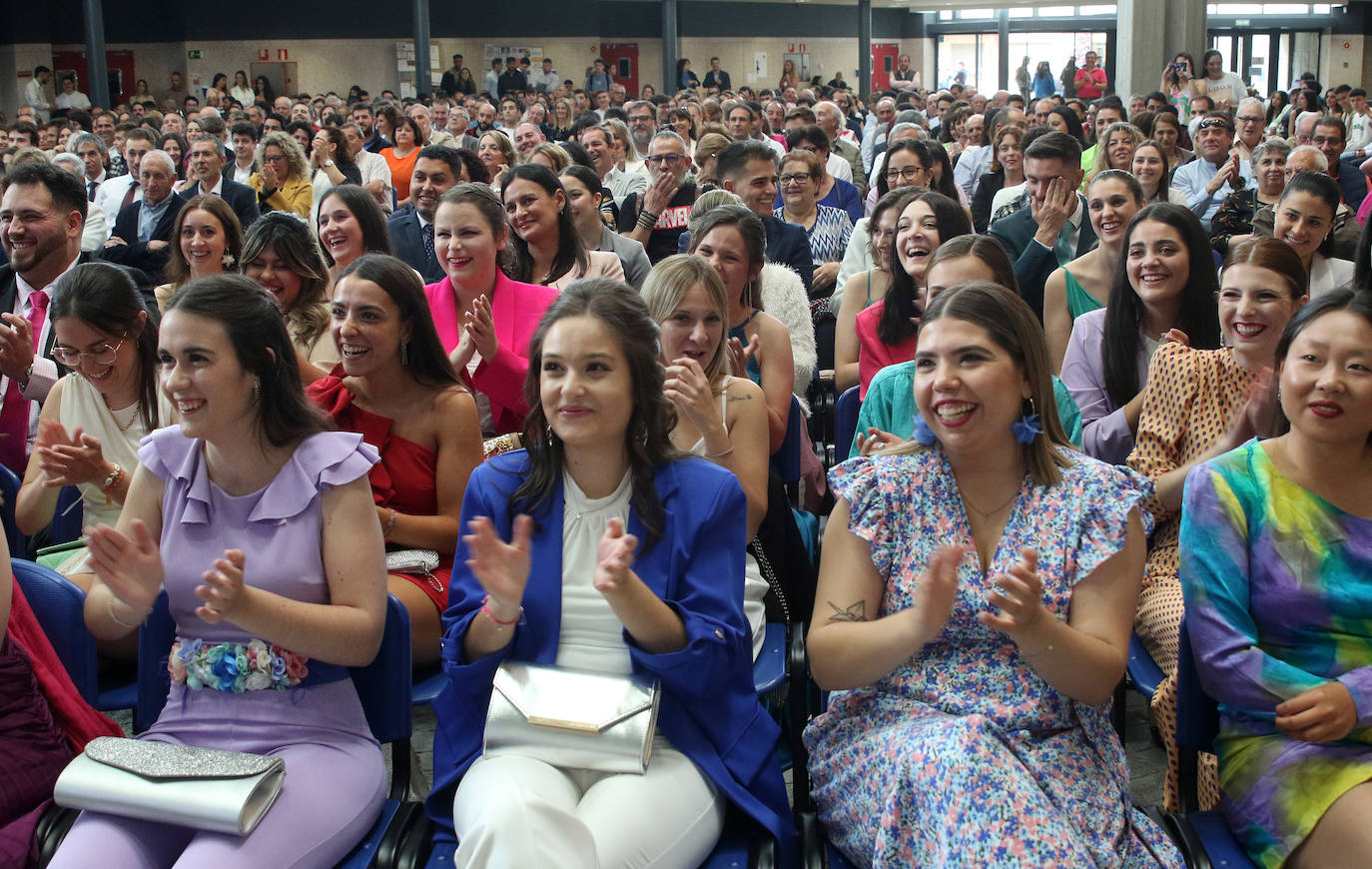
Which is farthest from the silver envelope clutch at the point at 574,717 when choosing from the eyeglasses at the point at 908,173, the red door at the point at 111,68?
the red door at the point at 111,68

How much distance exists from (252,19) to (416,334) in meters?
25.0

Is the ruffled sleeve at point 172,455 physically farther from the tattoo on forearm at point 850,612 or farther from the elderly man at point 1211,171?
the elderly man at point 1211,171

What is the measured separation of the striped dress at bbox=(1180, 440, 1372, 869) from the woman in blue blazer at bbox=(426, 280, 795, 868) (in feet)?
2.52

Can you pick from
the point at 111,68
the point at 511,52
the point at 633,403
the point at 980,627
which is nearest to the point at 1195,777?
the point at 980,627

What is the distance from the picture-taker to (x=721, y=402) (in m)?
2.83

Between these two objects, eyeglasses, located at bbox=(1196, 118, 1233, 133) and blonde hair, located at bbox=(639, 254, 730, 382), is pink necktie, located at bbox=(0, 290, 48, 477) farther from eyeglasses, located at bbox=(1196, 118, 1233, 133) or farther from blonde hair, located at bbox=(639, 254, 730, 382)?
eyeglasses, located at bbox=(1196, 118, 1233, 133)

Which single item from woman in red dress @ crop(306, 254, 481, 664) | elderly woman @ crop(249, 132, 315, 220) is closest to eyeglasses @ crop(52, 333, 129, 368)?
woman in red dress @ crop(306, 254, 481, 664)

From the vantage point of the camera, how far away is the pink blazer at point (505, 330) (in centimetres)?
346

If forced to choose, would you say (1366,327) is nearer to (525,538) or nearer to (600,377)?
(600,377)

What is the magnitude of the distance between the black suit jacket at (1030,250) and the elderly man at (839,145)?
13.4 ft

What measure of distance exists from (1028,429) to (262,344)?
1413 millimetres

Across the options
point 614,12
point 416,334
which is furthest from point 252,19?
point 416,334

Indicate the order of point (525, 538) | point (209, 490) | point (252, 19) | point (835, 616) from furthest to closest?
point (252, 19)
point (209, 490)
point (835, 616)
point (525, 538)

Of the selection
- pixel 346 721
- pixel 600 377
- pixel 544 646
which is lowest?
pixel 346 721
